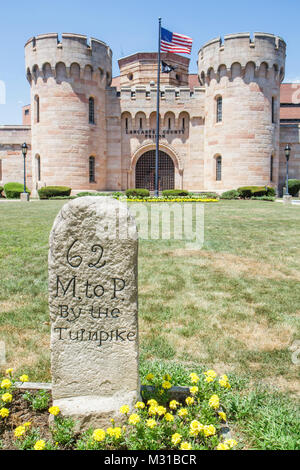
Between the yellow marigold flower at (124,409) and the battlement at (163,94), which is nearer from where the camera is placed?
the yellow marigold flower at (124,409)

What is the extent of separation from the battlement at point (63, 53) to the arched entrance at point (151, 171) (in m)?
8.28

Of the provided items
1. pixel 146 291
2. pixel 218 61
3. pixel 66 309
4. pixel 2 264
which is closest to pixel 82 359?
pixel 66 309

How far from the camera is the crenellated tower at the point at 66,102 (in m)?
27.1

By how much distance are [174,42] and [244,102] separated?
273 inches

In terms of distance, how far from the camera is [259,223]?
12547mm

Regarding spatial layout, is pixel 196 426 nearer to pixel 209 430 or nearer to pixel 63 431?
pixel 209 430

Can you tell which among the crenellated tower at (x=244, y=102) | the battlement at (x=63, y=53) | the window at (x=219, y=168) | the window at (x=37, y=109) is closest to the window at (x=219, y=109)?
the crenellated tower at (x=244, y=102)

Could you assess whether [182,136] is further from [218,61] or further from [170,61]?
[170,61]

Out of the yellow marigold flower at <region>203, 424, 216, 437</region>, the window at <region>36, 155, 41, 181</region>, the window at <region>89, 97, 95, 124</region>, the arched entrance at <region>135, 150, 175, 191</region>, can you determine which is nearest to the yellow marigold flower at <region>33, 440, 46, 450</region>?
the yellow marigold flower at <region>203, 424, 216, 437</region>

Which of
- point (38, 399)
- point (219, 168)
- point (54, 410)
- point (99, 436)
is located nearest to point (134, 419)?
point (99, 436)

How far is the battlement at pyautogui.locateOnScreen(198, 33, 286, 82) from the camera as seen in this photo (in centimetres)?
2705

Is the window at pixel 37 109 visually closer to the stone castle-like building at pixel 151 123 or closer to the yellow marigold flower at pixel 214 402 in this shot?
the stone castle-like building at pixel 151 123

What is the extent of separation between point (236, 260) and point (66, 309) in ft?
18.4

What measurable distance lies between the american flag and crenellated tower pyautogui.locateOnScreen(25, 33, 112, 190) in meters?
5.86
